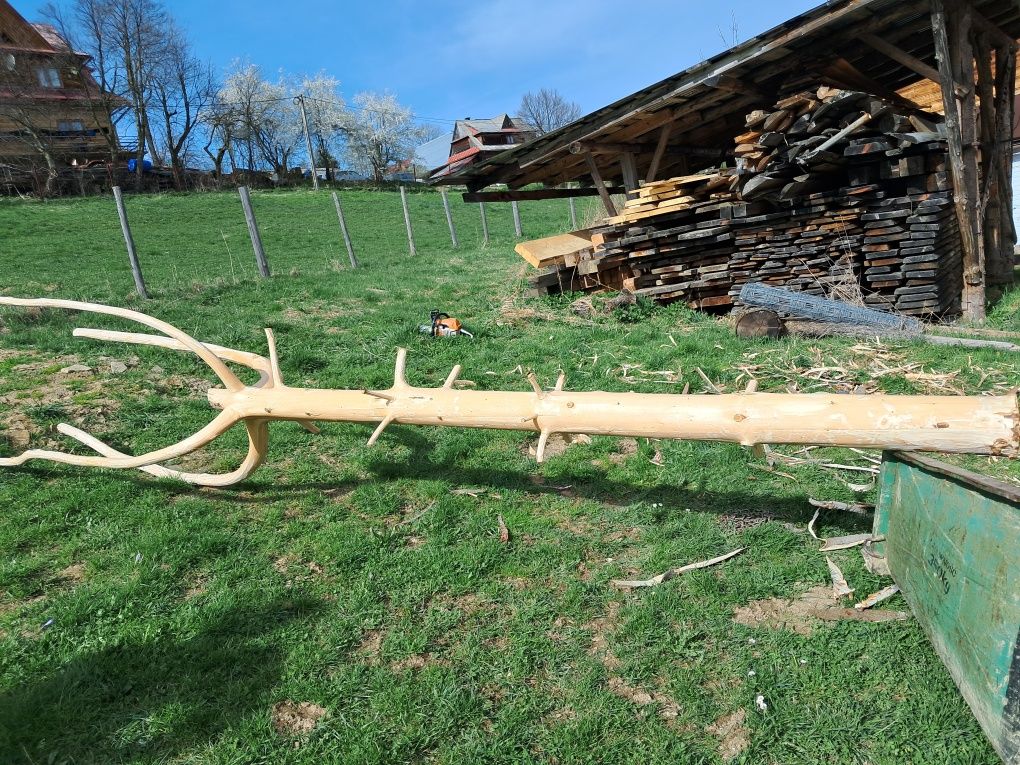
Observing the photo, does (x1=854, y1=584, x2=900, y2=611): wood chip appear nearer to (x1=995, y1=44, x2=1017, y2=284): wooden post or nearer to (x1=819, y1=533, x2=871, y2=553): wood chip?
(x1=819, y1=533, x2=871, y2=553): wood chip

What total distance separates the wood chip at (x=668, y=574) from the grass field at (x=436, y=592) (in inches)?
2.3

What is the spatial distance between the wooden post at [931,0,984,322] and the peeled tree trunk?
20.8 feet

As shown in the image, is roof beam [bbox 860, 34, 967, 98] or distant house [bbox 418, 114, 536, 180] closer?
roof beam [bbox 860, 34, 967, 98]

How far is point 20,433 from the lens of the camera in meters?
4.70

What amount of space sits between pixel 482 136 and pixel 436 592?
7084cm

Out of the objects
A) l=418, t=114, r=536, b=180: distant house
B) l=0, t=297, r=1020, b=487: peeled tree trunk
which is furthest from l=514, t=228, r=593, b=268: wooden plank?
l=418, t=114, r=536, b=180: distant house

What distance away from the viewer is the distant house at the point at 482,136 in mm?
66875

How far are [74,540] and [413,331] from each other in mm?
4321

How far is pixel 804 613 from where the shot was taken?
3.05 meters

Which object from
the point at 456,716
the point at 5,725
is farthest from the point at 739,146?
the point at 5,725

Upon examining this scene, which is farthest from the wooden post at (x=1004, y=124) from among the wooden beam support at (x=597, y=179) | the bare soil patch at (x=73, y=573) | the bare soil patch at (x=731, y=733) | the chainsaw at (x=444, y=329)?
the bare soil patch at (x=73, y=573)

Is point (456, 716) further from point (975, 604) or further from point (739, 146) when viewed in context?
point (739, 146)

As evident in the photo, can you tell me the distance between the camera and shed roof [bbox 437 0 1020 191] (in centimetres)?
754

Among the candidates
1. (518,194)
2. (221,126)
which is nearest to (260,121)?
(221,126)
